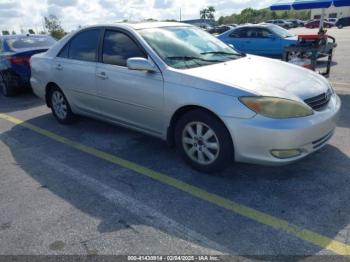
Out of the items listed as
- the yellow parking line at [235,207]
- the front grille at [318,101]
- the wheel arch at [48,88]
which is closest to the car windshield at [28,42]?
the wheel arch at [48,88]

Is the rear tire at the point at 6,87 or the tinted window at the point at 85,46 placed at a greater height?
the tinted window at the point at 85,46

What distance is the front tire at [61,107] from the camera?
551 centimetres

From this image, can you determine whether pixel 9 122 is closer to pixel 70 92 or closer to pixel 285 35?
pixel 70 92

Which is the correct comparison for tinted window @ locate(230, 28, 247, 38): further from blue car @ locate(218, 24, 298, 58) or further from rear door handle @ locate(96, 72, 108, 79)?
rear door handle @ locate(96, 72, 108, 79)

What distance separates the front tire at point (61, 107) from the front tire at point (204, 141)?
2491 millimetres

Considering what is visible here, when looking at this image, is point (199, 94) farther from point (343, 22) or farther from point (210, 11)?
point (210, 11)

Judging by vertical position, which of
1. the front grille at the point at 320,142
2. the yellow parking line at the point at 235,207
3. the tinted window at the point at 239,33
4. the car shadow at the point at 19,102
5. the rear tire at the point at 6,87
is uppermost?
the tinted window at the point at 239,33

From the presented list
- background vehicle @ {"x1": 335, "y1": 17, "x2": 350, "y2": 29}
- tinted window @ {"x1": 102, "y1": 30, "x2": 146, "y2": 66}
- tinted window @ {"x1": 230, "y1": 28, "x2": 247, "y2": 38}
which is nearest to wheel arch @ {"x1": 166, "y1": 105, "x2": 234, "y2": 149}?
Result: tinted window @ {"x1": 102, "y1": 30, "x2": 146, "y2": 66}

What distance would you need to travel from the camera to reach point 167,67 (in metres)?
3.75

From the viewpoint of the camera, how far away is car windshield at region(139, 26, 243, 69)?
12.8 feet

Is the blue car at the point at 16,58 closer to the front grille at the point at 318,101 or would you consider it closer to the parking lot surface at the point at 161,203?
the parking lot surface at the point at 161,203

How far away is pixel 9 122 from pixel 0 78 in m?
2.77

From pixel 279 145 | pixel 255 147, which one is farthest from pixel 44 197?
pixel 279 145

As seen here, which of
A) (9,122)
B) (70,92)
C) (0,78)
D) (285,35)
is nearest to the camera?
(70,92)
